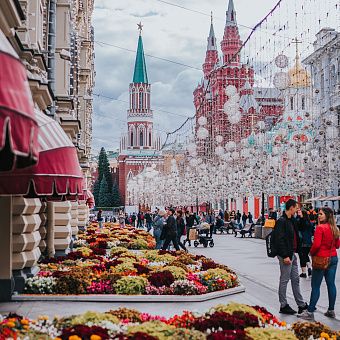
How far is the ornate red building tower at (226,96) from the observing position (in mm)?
56225

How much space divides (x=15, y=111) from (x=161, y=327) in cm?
381

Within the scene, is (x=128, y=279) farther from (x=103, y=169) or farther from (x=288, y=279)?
(x=103, y=169)

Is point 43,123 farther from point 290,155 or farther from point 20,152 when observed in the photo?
point 290,155

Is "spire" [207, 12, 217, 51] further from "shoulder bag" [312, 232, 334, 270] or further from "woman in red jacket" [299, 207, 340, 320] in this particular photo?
"shoulder bag" [312, 232, 334, 270]

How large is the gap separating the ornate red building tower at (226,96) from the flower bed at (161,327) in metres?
42.2

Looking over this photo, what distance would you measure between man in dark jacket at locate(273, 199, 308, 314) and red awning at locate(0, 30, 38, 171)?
24.9 ft

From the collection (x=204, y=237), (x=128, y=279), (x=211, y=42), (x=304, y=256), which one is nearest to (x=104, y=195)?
(x=211, y=42)

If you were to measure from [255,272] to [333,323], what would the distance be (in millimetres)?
8626

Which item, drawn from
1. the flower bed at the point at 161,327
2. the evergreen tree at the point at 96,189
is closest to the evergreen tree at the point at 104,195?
the evergreen tree at the point at 96,189

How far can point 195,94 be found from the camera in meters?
119

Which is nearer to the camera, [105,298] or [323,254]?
[323,254]

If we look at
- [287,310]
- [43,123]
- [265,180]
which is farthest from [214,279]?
[265,180]

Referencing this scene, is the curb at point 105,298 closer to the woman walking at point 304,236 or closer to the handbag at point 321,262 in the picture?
the handbag at point 321,262

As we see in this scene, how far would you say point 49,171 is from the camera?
24.9ft
